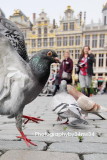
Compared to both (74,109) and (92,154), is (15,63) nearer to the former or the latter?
(92,154)

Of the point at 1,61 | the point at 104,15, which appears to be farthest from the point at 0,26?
the point at 104,15

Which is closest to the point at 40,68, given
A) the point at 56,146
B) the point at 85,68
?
the point at 56,146

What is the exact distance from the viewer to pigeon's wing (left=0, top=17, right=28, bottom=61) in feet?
6.51

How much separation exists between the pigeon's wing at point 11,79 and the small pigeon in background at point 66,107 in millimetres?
1070

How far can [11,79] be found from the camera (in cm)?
177

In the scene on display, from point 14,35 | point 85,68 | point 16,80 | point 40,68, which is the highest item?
point 14,35

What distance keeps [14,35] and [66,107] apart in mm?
1232

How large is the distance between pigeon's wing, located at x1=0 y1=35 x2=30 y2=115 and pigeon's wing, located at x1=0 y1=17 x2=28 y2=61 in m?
0.27

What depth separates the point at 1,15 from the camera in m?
2.02

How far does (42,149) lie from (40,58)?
0.85 metres

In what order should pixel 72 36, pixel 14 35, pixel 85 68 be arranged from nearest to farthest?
pixel 14 35, pixel 85 68, pixel 72 36

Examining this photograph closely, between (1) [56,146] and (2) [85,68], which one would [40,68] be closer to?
(1) [56,146]

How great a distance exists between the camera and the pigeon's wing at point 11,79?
68.4 inches

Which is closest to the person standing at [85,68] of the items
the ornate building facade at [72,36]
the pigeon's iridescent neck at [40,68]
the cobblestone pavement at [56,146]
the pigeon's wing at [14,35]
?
the cobblestone pavement at [56,146]
